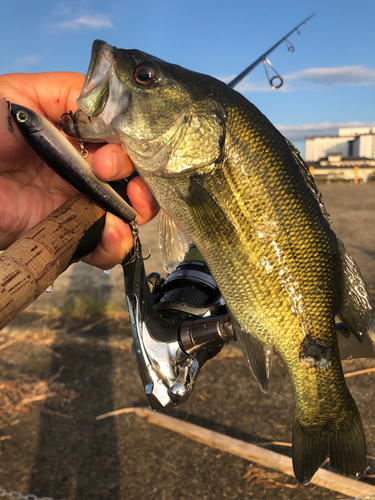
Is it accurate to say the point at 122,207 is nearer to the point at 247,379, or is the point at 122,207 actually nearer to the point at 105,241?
the point at 105,241

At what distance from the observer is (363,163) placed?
22484 millimetres

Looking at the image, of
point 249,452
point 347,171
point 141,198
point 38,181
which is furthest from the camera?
point 347,171

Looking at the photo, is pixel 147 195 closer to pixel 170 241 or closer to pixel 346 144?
pixel 170 241

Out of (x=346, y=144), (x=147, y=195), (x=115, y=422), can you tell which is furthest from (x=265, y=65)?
(x=346, y=144)

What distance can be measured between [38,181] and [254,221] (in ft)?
4.56

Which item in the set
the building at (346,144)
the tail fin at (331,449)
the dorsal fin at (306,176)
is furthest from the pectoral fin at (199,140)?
the building at (346,144)

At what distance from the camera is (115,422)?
3730 mm

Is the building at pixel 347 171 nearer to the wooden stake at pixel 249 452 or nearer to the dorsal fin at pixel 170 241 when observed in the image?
the wooden stake at pixel 249 452

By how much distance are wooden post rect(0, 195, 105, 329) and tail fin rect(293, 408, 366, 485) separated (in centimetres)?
114

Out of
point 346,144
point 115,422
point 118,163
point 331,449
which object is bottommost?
point 346,144

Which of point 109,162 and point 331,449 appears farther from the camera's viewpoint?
point 109,162

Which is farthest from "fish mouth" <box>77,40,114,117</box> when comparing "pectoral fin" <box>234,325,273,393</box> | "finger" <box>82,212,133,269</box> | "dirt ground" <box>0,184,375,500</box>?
"dirt ground" <box>0,184,375,500</box>

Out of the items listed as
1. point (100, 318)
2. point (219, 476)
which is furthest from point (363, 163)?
point (219, 476)

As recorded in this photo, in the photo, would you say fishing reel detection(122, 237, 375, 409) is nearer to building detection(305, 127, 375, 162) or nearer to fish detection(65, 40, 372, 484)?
fish detection(65, 40, 372, 484)
